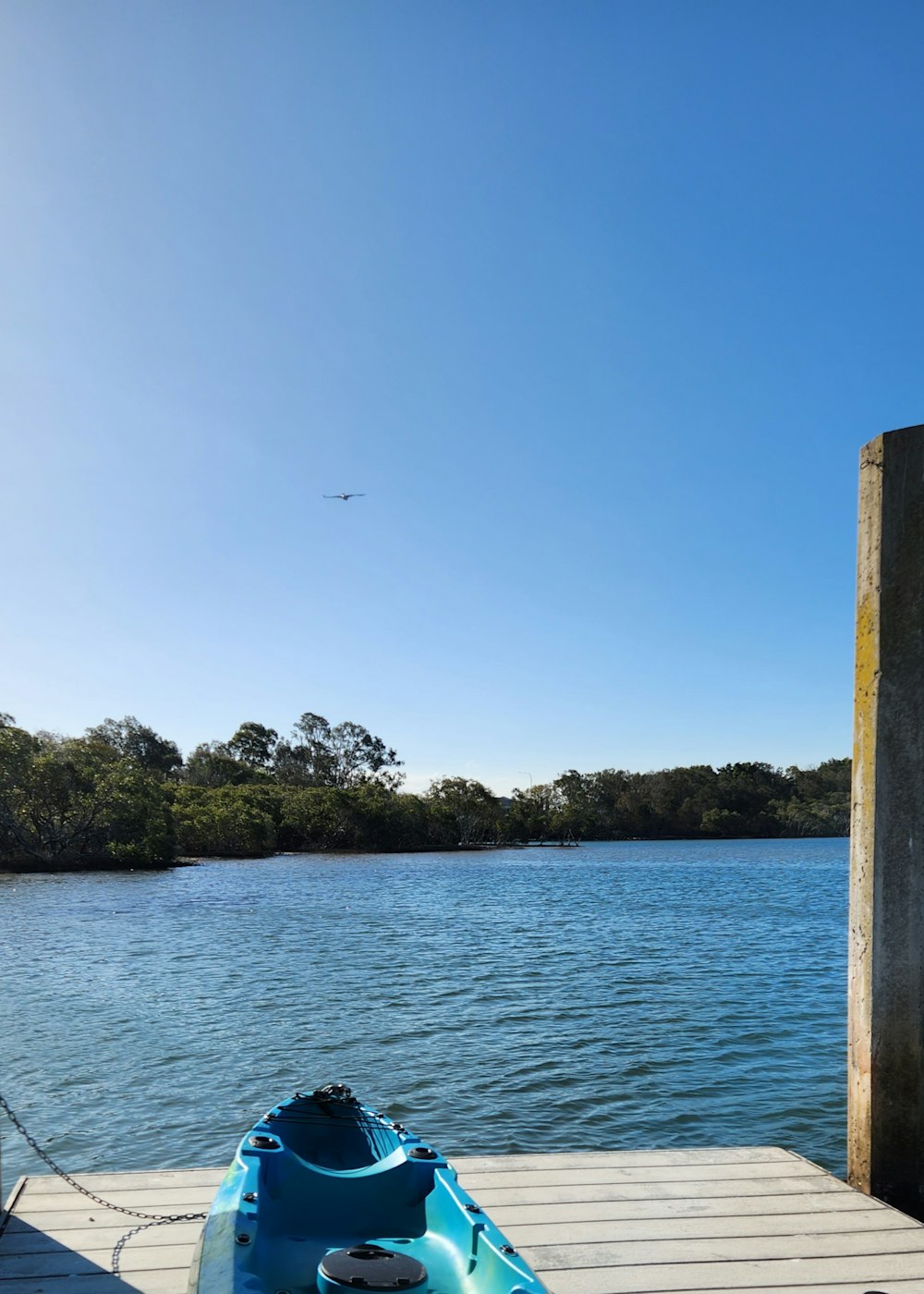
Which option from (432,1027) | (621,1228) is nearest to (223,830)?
(432,1027)

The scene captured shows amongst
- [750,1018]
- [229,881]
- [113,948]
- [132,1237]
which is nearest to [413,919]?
[113,948]

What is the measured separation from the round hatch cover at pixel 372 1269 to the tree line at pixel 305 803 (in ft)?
151

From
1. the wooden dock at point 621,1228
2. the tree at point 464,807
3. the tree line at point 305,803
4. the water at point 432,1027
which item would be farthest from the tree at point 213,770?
the wooden dock at point 621,1228

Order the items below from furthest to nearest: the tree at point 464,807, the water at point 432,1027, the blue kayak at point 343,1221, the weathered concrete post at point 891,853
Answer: the tree at point 464,807 < the water at point 432,1027 < the weathered concrete post at point 891,853 < the blue kayak at point 343,1221

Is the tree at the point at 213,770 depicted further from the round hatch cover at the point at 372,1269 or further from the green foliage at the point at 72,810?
the round hatch cover at the point at 372,1269

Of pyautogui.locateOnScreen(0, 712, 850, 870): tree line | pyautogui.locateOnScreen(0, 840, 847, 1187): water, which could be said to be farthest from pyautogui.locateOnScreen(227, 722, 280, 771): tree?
pyautogui.locateOnScreen(0, 840, 847, 1187): water

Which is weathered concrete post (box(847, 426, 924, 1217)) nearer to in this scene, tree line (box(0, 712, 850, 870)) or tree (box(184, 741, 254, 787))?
tree line (box(0, 712, 850, 870))

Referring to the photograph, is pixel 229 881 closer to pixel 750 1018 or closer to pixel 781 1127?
pixel 750 1018

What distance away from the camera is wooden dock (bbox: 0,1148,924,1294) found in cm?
323

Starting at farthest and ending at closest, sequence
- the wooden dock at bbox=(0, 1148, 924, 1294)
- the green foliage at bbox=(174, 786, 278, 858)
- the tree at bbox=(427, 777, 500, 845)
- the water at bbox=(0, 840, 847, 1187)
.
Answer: the tree at bbox=(427, 777, 500, 845)
the green foliage at bbox=(174, 786, 278, 858)
the water at bbox=(0, 840, 847, 1187)
the wooden dock at bbox=(0, 1148, 924, 1294)

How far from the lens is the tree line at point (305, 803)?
45719 mm

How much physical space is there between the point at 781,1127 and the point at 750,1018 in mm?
4572

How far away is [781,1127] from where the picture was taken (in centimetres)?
720

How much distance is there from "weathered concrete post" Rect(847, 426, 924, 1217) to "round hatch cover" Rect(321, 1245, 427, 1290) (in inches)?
85.0
